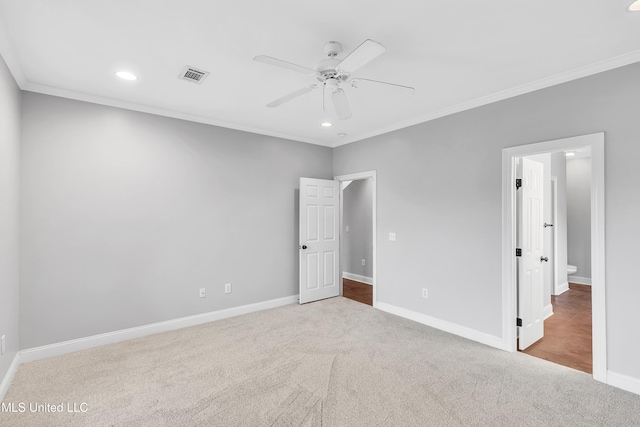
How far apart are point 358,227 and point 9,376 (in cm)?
535

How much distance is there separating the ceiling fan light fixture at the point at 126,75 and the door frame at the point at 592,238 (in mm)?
3659

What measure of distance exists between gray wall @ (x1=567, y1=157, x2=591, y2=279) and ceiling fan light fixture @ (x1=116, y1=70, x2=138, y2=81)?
7.69 metres

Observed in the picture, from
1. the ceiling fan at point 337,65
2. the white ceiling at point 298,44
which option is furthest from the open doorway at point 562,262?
the ceiling fan at point 337,65

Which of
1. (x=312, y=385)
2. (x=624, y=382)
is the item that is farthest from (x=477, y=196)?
(x=312, y=385)

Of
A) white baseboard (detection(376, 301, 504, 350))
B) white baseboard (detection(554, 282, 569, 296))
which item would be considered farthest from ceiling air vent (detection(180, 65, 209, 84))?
white baseboard (detection(554, 282, 569, 296))

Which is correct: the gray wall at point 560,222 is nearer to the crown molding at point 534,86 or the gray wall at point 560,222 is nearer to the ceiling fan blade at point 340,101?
the crown molding at point 534,86

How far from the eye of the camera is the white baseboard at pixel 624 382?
2347mm

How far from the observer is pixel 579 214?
6219mm

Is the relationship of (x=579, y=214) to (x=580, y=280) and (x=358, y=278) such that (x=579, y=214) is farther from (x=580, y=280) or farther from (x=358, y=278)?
(x=358, y=278)

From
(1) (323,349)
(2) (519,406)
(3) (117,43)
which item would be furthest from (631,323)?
(3) (117,43)

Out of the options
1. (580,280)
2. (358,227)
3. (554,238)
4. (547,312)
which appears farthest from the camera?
(358,227)

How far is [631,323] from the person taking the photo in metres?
2.38

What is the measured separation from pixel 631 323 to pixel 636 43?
2107 mm

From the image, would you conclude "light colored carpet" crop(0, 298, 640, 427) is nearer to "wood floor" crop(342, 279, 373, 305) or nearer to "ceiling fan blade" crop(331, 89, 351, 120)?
"wood floor" crop(342, 279, 373, 305)
